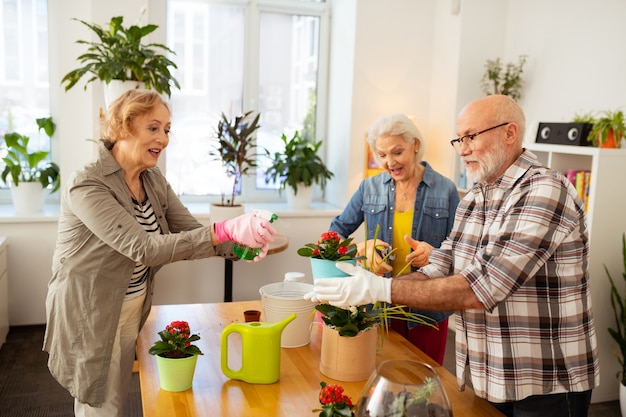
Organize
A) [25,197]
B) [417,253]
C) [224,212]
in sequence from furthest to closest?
[25,197] < [224,212] < [417,253]

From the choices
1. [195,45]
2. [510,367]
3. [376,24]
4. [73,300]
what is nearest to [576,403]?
[510,367]

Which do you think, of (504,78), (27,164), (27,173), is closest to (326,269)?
(504,78)

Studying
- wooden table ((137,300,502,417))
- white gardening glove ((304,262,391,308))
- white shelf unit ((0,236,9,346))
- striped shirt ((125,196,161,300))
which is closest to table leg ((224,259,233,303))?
white shelf unit ((0,236,9,346))

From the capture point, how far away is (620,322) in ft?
11.2

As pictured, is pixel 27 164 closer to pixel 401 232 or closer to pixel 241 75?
pixel 241 75

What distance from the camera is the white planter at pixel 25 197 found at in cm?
424

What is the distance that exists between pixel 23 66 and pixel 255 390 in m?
3.94

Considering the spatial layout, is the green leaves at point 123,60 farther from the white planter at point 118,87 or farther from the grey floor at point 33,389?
the grey floor at point 33,389

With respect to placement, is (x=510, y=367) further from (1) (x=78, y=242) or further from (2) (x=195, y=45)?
(2) (x=195, y=45)

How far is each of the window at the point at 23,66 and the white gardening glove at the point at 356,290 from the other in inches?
152

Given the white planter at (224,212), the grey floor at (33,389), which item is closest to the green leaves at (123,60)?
the white planter at (224,212)

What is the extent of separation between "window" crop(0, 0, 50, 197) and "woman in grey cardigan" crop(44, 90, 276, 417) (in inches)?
117

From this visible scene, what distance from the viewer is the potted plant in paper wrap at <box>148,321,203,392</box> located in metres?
1.60

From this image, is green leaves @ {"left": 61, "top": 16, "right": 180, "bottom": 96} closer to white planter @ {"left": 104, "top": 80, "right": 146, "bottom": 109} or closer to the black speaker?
white planter @ {"left": 104, "top": 80, "right": 146, "bottom": 109}
